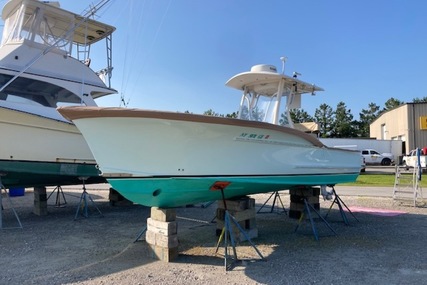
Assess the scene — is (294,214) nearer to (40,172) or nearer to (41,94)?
(40,172)

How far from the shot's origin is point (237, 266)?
5.00 metres

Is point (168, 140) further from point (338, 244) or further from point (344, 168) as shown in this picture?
point (344, 168)

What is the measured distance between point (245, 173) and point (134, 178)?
166 centimetres

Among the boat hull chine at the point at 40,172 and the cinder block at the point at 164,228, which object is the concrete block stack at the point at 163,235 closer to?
the cinder block at the point at 164,228

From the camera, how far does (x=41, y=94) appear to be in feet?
28.4

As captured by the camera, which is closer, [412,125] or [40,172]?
[40,172]

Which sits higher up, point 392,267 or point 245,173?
point 245,173

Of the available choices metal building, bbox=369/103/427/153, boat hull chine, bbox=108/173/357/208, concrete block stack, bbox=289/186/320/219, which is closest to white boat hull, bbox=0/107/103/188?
boat hull chine, bbox=108/173/357/208

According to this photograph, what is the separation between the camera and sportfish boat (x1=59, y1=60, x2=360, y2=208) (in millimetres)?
4863

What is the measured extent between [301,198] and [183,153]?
4272 millimetres

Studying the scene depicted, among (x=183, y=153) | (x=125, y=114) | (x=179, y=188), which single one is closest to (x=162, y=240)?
(x=179, y=188)

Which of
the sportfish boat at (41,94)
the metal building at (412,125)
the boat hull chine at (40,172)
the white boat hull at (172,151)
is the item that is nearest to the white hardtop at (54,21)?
the sportfish boat at (41,94)

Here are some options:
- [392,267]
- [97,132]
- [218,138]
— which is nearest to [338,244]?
[392,267]

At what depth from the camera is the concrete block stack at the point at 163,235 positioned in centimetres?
515
